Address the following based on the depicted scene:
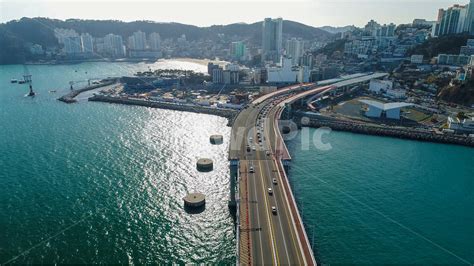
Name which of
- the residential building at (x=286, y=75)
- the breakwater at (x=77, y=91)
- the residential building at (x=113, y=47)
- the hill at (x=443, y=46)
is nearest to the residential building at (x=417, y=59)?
the hill at (x=443, y=46)

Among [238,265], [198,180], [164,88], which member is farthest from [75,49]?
[238,265]

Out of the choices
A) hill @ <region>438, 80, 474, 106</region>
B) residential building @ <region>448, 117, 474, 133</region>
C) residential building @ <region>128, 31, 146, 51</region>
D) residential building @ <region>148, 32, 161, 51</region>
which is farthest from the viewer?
residential building @ <region>148, 32, 161, 51</region>

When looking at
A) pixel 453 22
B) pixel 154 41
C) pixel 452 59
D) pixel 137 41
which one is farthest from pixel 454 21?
pixel 137 41

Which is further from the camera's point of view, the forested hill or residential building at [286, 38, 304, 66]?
the forested hill

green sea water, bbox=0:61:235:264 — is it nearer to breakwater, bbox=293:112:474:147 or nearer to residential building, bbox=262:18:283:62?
breakwater, bbox=293:112:474:147

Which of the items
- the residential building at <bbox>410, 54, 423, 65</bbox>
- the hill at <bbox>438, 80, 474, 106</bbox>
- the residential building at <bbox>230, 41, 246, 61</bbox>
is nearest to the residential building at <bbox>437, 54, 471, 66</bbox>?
the residential building at <bbox>410, 54, 423, 65</bbox>
